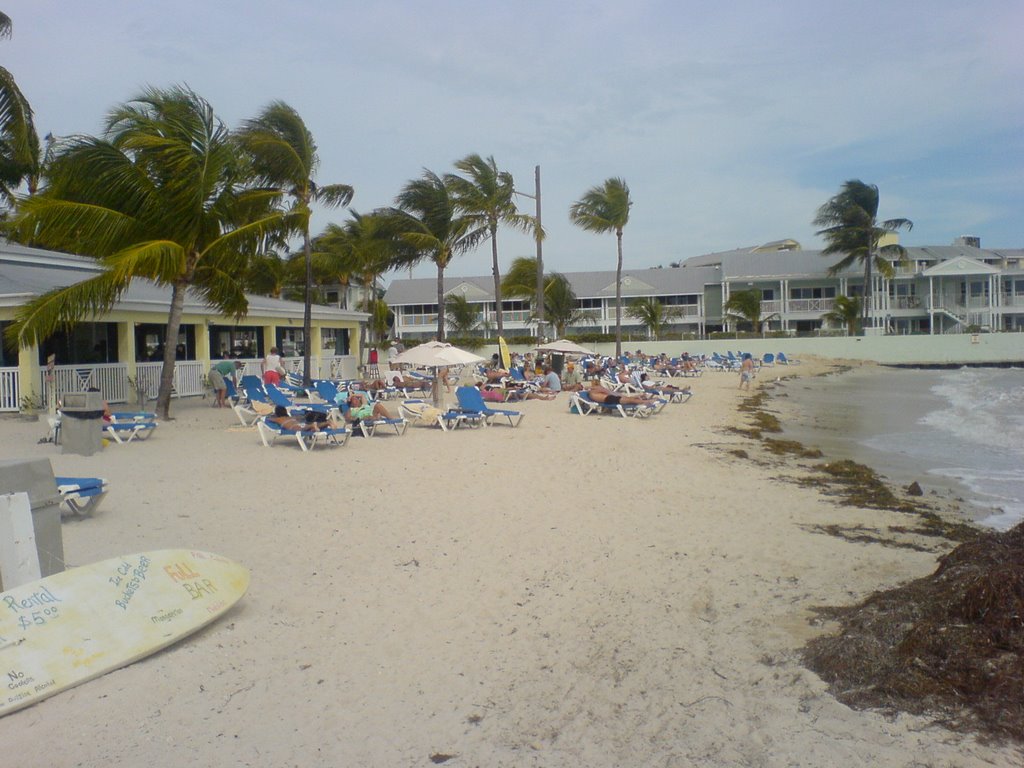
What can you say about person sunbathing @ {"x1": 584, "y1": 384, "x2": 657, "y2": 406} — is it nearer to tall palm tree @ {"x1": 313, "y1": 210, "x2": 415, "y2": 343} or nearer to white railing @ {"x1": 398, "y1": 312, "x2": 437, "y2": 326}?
tall palm tree @ {"x1": 313, "y1": 210, "x2": 415, "y2": 343}

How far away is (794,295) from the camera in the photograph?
52.3m

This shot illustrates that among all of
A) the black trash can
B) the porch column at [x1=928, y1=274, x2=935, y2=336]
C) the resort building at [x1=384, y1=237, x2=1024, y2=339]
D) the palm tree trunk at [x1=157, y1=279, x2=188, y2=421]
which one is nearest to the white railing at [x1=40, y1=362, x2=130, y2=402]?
the palm tree trunk at [x1=157, y1=279, x2=188, y2=421]

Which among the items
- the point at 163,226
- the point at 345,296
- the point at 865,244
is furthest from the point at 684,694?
the point at 865,244

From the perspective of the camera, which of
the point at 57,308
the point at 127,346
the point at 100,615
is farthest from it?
the point at 127,346

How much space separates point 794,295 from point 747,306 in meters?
6.18

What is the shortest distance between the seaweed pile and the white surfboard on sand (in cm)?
347

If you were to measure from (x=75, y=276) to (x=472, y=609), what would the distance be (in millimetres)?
17851

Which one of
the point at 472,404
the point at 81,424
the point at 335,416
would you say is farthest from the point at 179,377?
the point at 81,424

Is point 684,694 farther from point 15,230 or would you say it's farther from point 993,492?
point 15,230

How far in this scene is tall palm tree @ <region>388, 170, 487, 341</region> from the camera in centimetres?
2861

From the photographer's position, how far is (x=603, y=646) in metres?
4.74

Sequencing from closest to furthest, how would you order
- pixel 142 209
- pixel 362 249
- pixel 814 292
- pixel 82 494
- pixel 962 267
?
1. pixel 82 494
2. pixel 142 209
3. pixel 362 249
4. pixel 962 267
5. pixel 814 292

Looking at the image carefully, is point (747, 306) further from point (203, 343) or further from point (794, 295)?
point (203, 343)

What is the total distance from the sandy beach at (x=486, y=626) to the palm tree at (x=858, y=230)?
142 feet
